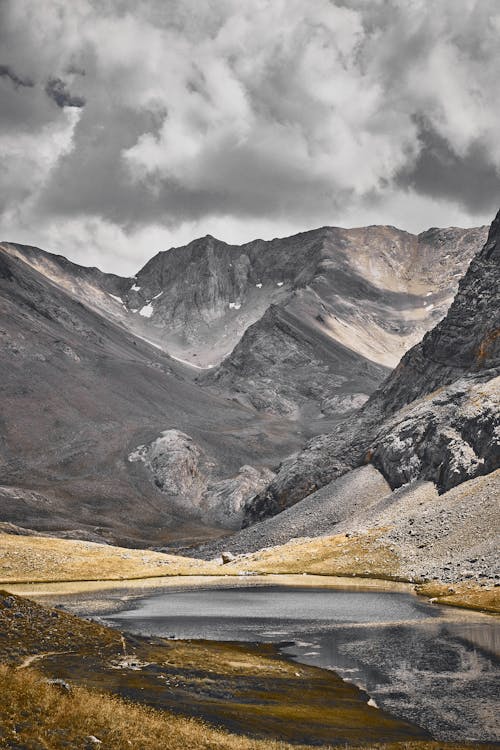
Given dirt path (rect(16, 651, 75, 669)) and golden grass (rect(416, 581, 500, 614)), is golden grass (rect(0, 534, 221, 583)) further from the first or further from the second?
dirt path (rect(16, 651, 75, 669))

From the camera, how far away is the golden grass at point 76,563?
11731cm

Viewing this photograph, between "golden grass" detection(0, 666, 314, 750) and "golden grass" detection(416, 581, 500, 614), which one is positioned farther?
"golden grass" detection(416, 581, 500, 614)

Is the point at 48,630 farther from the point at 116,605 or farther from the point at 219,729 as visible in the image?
the point at 116,605

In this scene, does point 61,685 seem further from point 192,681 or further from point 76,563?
point 76,563

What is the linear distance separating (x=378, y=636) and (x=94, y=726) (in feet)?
126

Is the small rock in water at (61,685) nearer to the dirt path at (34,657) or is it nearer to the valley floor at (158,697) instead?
the valley floor at (158,697)

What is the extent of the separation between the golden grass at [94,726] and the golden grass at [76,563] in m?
88.3

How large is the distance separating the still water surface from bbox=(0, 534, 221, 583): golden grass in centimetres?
2863

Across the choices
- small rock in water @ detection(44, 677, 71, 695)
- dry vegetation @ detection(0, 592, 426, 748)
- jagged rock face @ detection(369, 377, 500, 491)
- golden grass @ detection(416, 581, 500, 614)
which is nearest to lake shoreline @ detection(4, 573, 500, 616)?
golden grass @ detection(416, 581, 500, 614)

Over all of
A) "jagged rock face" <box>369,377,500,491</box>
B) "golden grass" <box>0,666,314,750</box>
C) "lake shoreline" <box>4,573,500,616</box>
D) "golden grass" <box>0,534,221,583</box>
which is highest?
"jagged rock face" <box>369,377,500,491</box>

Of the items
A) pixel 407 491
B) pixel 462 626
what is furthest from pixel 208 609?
pixel 407 491

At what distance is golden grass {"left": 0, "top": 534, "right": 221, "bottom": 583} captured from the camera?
11731cm

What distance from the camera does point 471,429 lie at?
6260 inches

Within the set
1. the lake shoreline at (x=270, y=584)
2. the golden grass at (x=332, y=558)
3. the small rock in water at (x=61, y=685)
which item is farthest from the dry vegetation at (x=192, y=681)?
the golden grass at (x=332, y=558)
